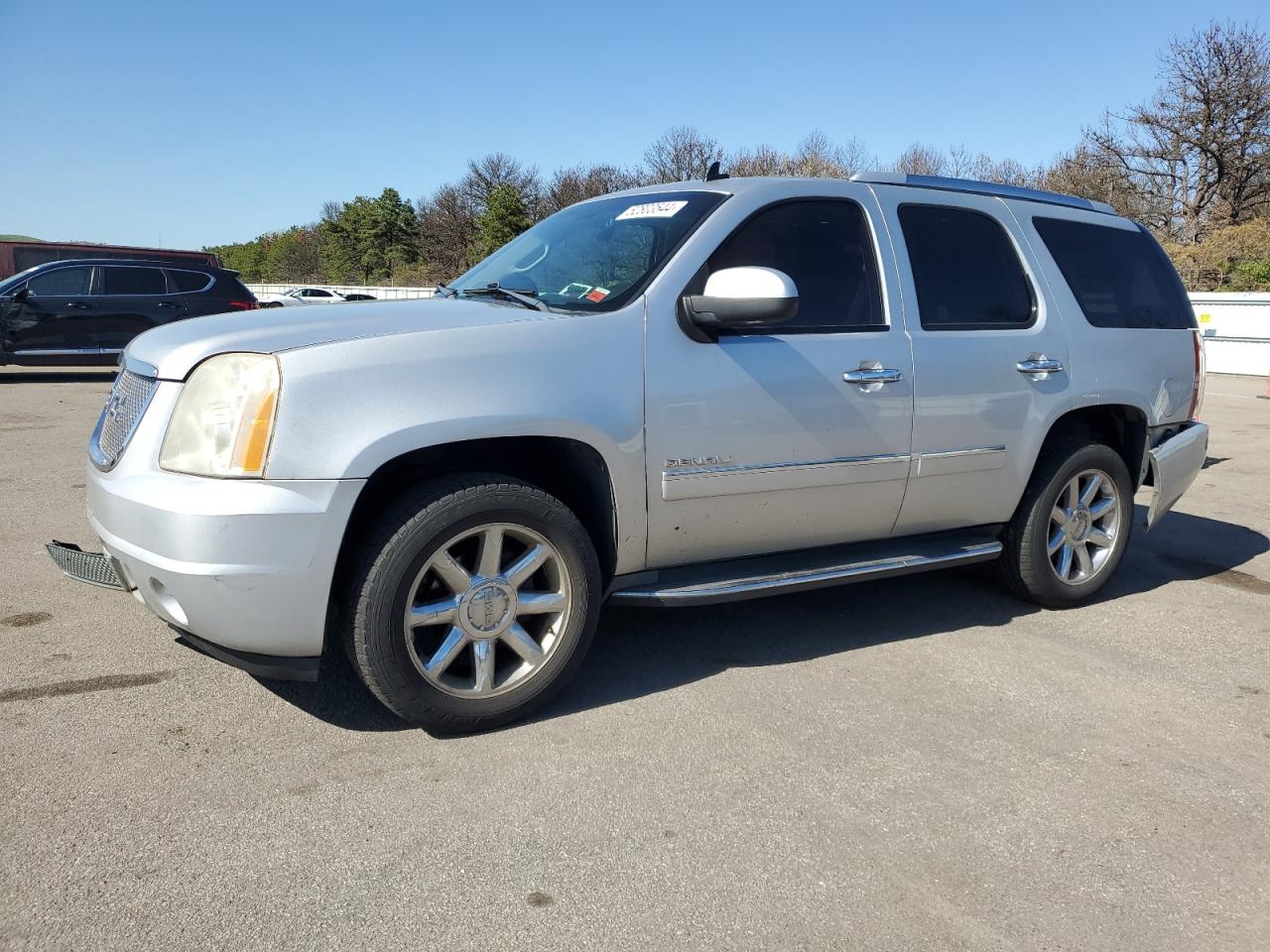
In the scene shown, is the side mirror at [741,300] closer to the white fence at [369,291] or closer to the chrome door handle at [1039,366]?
the chrome door handle at [1039,366]

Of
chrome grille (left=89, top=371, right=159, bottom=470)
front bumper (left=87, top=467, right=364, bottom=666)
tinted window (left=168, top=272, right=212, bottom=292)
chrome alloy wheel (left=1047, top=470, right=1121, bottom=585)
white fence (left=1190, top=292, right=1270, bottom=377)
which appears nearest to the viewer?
front bumper (left=87, top=467, right=364, bottom=666)

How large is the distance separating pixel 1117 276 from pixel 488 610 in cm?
361

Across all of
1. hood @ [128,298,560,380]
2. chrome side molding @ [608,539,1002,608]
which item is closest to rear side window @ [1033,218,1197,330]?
chrome side molding @ [608,539,1002,608]

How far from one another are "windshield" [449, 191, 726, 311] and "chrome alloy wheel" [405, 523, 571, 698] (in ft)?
2.94

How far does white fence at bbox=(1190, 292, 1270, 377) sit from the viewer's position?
824 inches

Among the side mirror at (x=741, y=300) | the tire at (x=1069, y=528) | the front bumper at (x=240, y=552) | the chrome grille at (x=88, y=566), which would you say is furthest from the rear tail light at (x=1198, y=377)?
the chrome grille at (x=88, y=566)

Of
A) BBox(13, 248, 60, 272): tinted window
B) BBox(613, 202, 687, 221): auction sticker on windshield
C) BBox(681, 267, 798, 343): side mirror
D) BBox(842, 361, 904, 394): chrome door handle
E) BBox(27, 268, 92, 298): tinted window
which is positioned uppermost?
BBox(13, 248, 60, 272): tinted window

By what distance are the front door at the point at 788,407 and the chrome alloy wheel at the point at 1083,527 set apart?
1090mm

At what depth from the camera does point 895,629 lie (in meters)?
4.41

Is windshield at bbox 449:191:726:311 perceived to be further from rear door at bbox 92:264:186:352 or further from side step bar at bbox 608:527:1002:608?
rear door at bbox 92:264:186:352

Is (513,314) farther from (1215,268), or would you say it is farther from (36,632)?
(1215,268)

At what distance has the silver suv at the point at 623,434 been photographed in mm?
2900

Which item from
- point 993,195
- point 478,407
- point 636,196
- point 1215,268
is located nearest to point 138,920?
point 478,407

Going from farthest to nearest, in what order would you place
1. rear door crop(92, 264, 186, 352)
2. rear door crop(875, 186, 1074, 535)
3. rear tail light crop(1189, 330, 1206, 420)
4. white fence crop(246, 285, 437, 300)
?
1. white fence crop(246, 285, 437, 300)
2. rear door crop(92, 264, 186, 352)
3. rear tail light crop(1189, 330, 1206, 420)
4. rear door crop(875, 186, 1074, 535)
